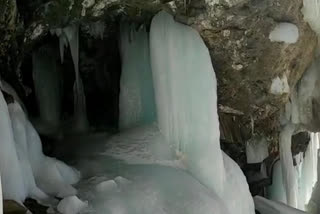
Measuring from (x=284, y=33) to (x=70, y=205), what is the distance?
3558 mm

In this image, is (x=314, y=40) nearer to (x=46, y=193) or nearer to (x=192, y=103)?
(x=192, y=103)

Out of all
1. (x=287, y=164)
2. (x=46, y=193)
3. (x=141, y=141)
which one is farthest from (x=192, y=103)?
(x=287, y=164)

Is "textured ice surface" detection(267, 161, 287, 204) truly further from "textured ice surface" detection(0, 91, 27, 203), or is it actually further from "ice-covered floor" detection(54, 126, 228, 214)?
"textured ice surface" detection(0, 91, 27, 203)

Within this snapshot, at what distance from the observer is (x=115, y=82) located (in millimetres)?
9234

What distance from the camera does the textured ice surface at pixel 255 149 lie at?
31.0ft

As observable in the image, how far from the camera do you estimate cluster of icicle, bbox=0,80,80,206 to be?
507cm

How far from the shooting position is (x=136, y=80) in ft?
26.8

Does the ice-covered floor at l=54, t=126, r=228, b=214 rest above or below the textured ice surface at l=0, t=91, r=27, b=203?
below

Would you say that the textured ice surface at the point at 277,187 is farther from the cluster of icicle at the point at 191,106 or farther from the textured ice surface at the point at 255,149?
the cluster of icicle at the point at 191,106

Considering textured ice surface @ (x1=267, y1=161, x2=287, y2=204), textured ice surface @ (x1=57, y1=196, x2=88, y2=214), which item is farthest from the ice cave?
textured ice surface @ (x1=267, y1=161, x2=287, y2=204)

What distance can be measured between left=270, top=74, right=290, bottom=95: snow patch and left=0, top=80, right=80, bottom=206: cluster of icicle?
311 cm

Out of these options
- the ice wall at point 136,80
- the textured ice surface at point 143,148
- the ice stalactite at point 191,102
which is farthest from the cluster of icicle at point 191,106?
the ice wall at point 136,80

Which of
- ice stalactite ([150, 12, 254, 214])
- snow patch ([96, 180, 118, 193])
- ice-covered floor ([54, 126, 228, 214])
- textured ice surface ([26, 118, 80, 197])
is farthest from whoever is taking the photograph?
ice stalactite ([150, 12, 254, 214])

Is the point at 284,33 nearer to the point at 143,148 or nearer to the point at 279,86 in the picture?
the point at 279,86
